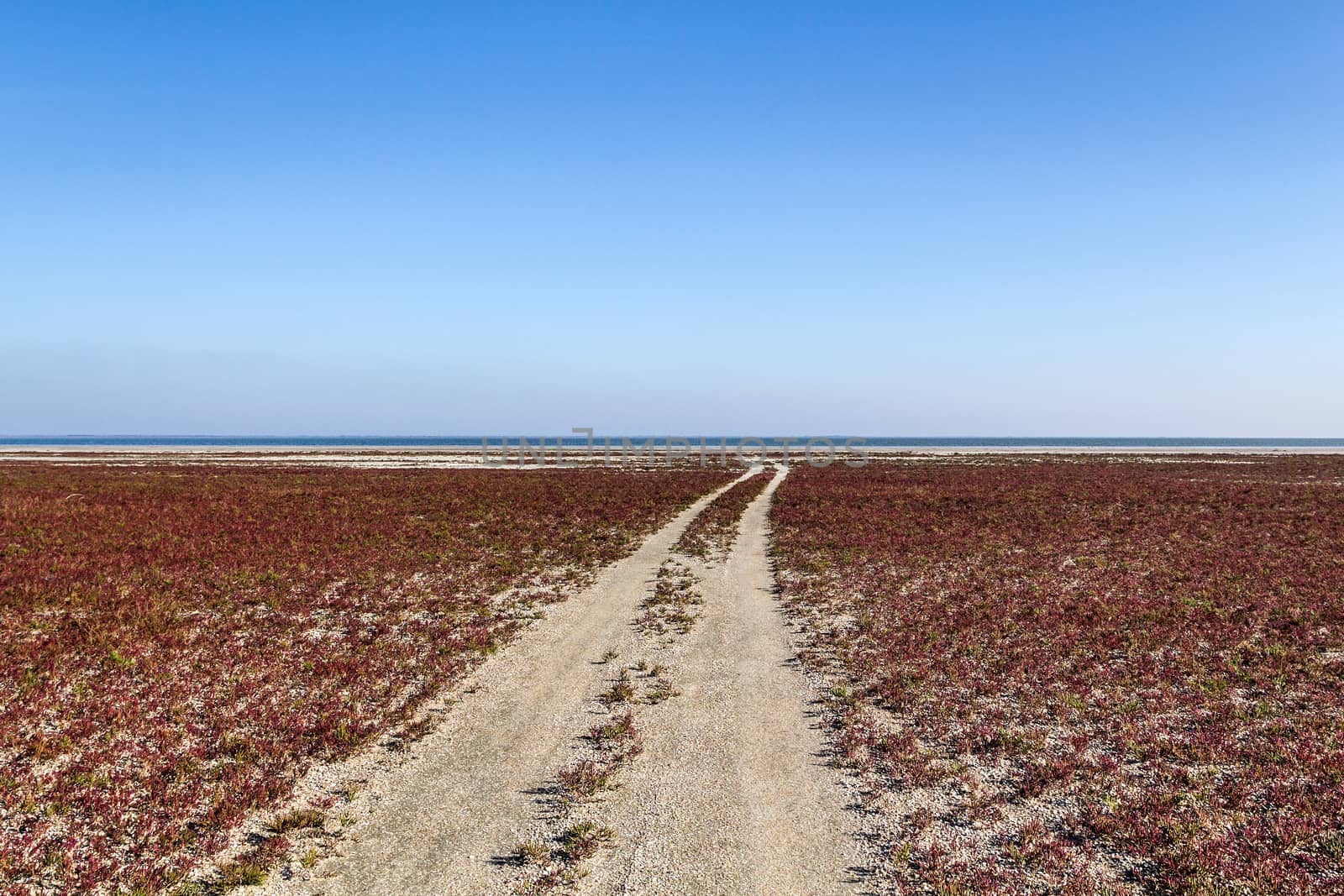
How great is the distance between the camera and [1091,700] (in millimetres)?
11211

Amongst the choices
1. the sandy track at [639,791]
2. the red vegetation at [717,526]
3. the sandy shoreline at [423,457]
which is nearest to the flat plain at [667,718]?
the sandy track at [639,791]

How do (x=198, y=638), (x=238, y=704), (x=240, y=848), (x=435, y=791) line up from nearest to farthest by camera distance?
1. (x=240, y=848)
2. (x=435, y=791)
3. (x=238, y=704)
4. (x=198, y=638)

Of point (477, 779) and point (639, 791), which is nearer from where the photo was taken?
point (639, 791)

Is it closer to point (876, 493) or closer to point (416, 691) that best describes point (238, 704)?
point (416, 691)

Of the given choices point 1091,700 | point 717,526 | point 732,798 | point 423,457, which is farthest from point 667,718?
point 423,457

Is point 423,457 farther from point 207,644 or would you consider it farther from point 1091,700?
point 1091,700

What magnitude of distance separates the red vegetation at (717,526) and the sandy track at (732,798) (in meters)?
13.1

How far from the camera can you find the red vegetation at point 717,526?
87.5 feet

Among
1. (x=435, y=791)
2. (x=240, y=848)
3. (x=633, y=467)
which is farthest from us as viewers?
(x=633, y=467)

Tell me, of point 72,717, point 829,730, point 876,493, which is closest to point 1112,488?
point 876,493

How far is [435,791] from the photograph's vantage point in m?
8.28

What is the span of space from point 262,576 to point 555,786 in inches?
597

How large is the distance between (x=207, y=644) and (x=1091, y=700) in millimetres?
16014

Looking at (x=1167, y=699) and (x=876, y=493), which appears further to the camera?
(x=876, y=493)
